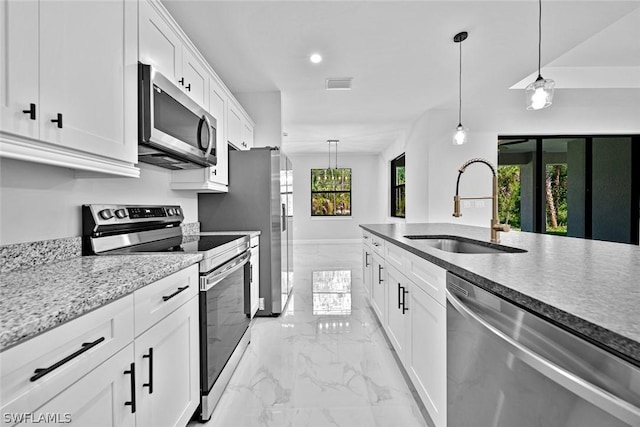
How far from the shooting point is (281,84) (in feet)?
12.6

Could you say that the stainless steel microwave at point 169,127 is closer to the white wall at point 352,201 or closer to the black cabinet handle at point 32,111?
the black cabinet handle at point 32,111

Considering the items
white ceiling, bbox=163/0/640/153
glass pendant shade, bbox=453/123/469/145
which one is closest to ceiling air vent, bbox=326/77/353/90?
white ceiling, bbox=163/0/640/153

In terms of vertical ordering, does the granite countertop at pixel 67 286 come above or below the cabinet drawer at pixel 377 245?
above

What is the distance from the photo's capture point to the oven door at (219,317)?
162 cm

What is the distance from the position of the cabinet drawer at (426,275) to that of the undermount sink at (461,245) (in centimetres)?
48

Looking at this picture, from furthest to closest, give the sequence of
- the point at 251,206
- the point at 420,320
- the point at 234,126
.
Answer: the point at 234,126, the point at 251,206, the point at 420,320

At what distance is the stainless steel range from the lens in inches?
63.4

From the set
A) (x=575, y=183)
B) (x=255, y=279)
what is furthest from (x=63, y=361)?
(x=575, y=183)

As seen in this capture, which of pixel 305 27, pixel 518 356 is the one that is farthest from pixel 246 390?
pixel 305 27

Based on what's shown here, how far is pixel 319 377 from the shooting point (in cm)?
206

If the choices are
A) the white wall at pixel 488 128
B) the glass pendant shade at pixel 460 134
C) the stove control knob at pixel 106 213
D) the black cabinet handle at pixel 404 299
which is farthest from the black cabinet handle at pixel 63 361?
the white wall at pixel 488 128

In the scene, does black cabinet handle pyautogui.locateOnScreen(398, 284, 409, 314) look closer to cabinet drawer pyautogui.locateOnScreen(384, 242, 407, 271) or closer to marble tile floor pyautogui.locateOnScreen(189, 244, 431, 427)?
cabinet drawer pyautogui.locateOnScreen(384, 242, 407, 271)

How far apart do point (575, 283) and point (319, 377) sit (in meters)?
1.65

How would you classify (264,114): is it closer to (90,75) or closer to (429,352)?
(90,75)
